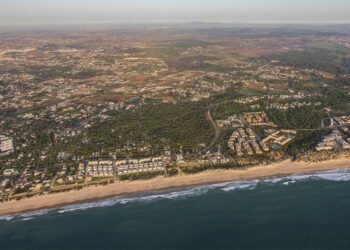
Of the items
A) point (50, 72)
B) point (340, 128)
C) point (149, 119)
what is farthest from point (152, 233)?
point (50, 72)

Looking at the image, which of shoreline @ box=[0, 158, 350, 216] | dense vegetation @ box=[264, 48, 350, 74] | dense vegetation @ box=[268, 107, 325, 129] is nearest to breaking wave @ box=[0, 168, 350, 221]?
shoreline @ box=[0, 158, 350, 216]

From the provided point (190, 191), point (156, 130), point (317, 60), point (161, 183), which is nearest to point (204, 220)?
point (190, 191)

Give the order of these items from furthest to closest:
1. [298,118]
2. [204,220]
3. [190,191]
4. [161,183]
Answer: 1. [298,118]
2. [161,183]
3. [190,191]
4. [204,220]

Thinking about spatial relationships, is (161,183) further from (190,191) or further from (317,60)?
(317,60)

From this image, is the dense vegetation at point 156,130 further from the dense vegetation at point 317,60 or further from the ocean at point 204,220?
the dense vegetation at point 317,60

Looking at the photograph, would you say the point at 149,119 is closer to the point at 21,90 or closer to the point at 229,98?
the point at 229,98

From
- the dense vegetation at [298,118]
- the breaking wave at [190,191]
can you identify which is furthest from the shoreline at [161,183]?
the dense vegetation at [298,118]
